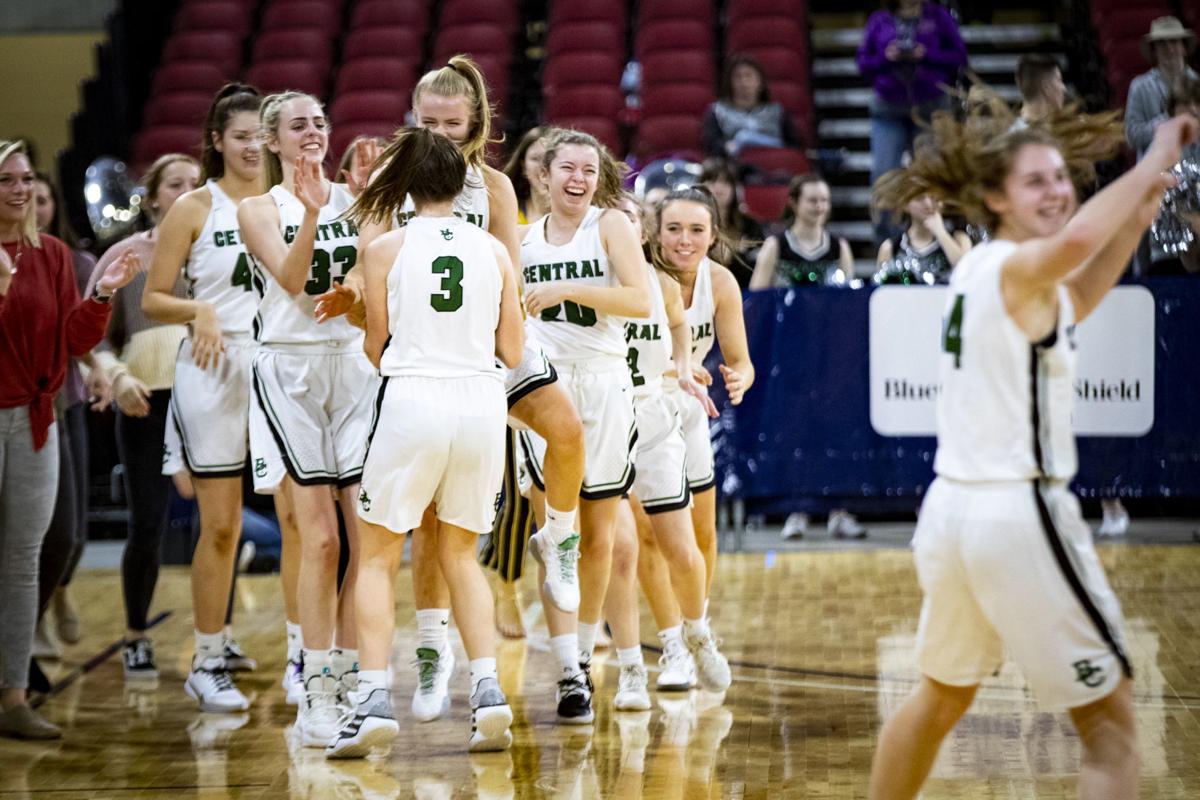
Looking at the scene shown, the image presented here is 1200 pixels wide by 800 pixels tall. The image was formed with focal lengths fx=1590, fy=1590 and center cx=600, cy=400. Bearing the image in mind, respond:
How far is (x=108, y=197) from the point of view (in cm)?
1033

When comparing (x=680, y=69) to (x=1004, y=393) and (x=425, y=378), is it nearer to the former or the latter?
(x=425, y=378)

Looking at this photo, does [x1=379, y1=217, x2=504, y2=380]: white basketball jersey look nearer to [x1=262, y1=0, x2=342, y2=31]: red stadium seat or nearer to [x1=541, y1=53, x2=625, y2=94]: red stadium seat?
[x1=541, y1=53, x2=625, y2=94]: red stadium seat

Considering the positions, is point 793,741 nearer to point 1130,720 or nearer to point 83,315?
point 1130,720

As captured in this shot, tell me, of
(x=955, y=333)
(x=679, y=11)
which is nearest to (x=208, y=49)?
(x=679, y=11)

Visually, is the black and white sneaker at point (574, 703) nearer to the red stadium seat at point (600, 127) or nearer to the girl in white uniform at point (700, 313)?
the girl in white uniform at point (700, 313)

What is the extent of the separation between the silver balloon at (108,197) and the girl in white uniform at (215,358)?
17.0ft

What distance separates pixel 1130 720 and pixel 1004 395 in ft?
2.16

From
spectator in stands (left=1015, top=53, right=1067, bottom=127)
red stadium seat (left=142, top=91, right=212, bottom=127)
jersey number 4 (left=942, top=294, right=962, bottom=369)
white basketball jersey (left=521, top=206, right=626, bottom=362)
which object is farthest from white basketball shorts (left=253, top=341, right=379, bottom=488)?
red stadium seat (left=142, top=91, right=212, bottom=127)

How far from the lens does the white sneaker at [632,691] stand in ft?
16.4

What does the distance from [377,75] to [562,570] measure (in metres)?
7.73

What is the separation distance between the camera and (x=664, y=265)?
5320 mm

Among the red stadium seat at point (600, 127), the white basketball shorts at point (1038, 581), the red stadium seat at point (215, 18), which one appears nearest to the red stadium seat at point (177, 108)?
the red stadium seat at point (215, 18)

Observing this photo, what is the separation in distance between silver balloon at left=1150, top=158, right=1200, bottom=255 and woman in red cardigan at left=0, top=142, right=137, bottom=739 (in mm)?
5342

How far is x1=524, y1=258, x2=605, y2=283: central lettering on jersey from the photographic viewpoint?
4.91 meters
